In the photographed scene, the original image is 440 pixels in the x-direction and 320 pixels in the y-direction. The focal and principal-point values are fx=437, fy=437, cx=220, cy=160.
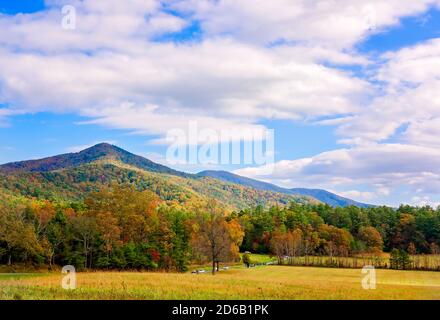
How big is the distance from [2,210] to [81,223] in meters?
15.0

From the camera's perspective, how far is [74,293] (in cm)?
2309

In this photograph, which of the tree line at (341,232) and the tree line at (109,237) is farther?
the tree line at (341,232)

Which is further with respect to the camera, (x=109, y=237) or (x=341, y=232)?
(x=341, y=232)

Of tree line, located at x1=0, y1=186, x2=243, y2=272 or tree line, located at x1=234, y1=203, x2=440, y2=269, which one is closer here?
tree line, located at x1=0, y1=186, x2=243, y2=272

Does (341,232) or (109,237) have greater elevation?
(109,237)

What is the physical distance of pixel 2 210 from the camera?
68.2 metres

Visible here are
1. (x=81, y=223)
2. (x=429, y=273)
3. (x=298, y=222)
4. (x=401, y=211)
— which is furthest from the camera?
(x=401, y=211)

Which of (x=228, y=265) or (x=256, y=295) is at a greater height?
(x=256, y=295)

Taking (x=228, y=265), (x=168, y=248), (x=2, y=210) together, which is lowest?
(x=228, y=265)
